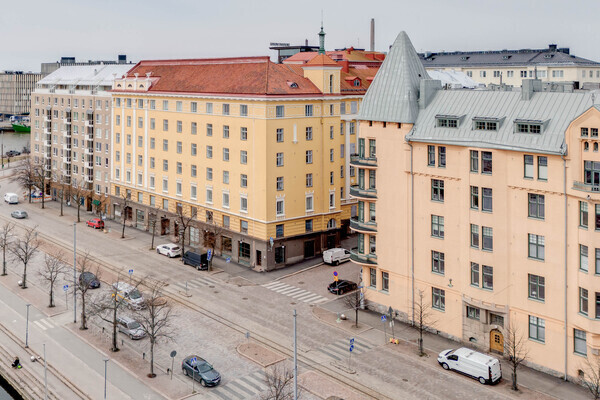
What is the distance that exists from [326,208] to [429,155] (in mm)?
28037

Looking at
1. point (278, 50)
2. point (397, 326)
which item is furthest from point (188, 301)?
point (278, 50)

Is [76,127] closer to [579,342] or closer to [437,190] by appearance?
[437,190]

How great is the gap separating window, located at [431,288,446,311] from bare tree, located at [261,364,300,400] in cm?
1523

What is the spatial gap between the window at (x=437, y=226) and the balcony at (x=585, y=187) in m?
12.8

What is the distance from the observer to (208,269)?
7750 cm

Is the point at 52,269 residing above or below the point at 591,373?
above

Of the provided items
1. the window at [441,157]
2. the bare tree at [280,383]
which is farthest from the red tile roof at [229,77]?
the bare tree at [280,383]

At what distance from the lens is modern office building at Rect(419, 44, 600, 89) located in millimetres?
143875

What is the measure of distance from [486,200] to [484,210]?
33.4 inches

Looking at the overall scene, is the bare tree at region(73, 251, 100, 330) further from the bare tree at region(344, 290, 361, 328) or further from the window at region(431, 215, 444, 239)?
the window at region(431, 215, 444, 239)

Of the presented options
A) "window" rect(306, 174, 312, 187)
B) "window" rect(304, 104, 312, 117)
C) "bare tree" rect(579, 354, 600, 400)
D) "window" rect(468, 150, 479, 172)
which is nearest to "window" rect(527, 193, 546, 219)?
"window" rect(468, 150, 479, 172)

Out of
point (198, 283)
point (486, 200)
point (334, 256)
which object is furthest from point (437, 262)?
point (198, 283)

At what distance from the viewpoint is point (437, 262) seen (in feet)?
188

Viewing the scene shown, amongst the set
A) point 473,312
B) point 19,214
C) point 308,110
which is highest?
point 308,110
